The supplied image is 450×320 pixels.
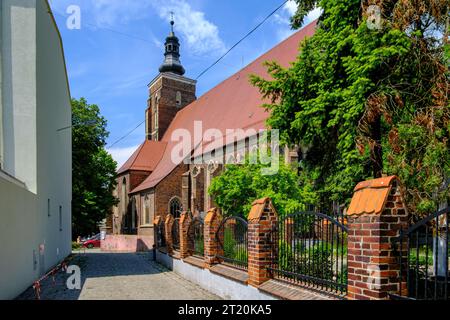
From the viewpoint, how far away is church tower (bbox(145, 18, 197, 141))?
44188 mm

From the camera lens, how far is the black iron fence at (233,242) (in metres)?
7.91

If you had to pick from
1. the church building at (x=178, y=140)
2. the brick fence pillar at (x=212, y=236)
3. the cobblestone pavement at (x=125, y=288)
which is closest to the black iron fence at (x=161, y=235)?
the cobblestone pavement at (x=125, y=288)

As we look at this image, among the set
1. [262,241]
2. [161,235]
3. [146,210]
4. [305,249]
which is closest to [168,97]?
[146,210]

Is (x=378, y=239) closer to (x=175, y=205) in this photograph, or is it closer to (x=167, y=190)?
(x=167, y=190)

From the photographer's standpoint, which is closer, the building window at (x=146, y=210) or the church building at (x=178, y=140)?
the church building at (x=178, y=140)

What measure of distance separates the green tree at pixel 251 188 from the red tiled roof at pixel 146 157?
2303 centimetres

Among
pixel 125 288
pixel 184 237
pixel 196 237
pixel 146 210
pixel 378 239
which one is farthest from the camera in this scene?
pixel 146 210

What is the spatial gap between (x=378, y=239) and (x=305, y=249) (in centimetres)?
220

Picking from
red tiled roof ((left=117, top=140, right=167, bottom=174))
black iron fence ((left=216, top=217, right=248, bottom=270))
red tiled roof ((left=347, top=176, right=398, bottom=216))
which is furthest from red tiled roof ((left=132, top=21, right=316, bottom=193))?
red tiled roof ((left=347, top=176, right=398, bottom=216))

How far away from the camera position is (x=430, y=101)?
684cm

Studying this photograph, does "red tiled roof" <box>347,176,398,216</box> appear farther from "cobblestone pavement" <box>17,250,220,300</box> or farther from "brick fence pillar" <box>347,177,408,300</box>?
"cobblestone pavement" <box>17,250,220,300</box>

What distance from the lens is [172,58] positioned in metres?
45.3

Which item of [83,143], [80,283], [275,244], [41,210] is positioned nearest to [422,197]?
[275,244]

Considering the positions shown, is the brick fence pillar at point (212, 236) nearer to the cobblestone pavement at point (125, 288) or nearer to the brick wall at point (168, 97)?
the cobblestone pavement at point (125, 288)
